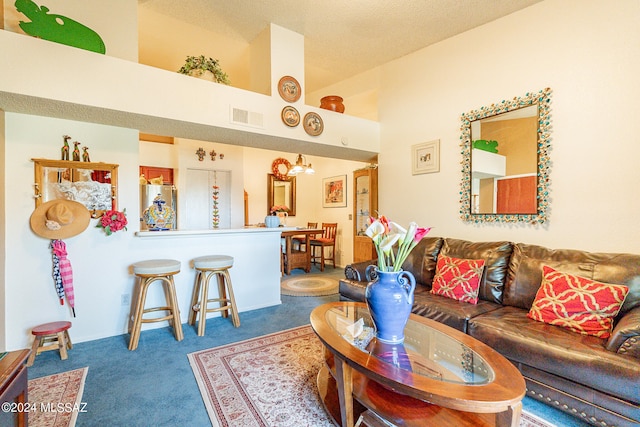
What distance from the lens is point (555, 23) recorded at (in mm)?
2492

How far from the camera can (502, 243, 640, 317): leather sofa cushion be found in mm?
1860

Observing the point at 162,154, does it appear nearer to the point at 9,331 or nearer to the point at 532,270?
the point at 9,331

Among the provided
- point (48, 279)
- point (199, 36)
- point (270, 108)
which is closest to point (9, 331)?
point (48, 279)

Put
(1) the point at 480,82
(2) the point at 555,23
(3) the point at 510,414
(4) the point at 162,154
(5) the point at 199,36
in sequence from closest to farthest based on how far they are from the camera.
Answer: (3) the point at 510,414
(2) the point at 555,23
(1) the point at 480,82
(5) the point at 199,36
(4) the point at 162,154

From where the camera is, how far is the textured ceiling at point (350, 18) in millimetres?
2752

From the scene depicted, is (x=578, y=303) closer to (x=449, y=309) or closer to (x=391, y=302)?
(x=449, y=309)

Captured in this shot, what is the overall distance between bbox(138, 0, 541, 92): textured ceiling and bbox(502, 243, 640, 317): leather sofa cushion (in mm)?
2289

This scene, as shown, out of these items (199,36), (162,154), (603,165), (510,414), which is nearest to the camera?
(510,414)

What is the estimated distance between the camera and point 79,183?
262 cm

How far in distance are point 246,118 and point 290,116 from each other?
539mm

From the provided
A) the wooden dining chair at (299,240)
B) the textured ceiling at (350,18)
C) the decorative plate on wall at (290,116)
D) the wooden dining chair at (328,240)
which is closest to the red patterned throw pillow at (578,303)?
the textured ceiling at (350,18)

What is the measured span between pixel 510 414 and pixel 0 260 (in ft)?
11.5

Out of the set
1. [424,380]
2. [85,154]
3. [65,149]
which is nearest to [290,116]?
[85,154]

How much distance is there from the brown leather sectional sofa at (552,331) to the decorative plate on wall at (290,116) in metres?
1.93
